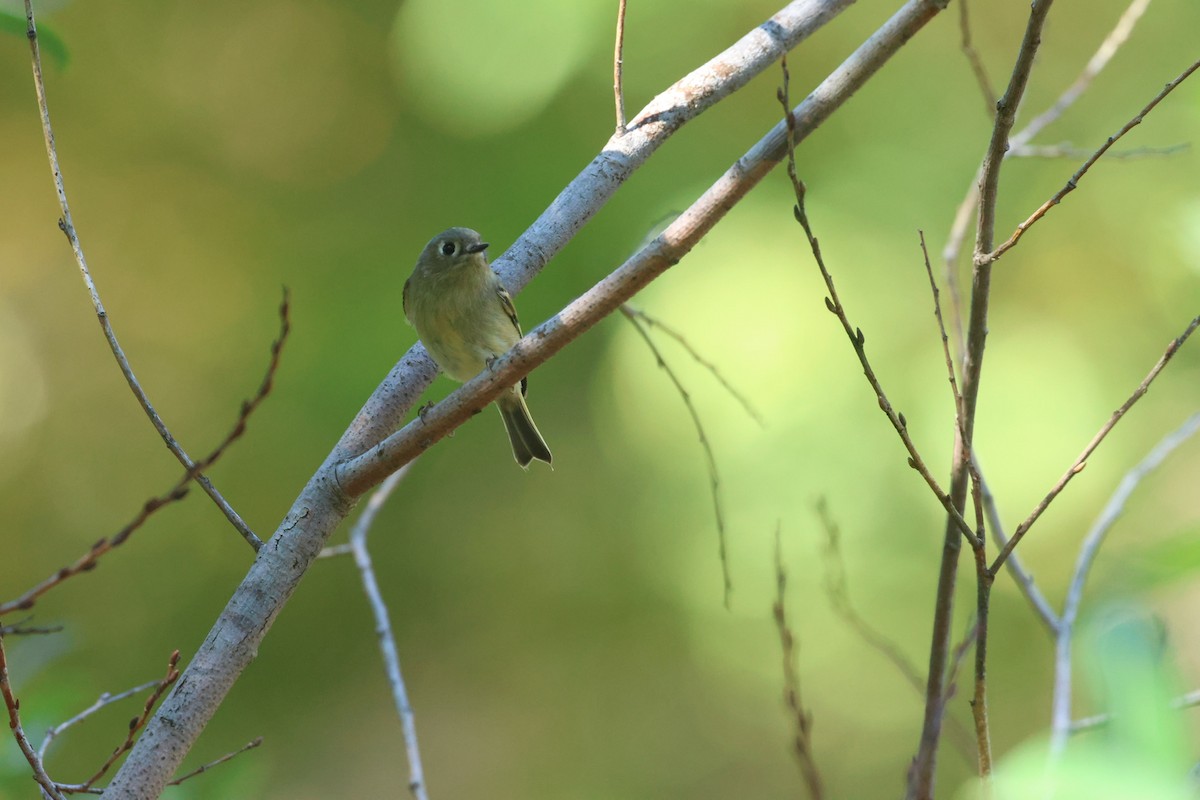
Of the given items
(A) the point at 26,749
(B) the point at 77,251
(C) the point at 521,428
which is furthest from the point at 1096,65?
(A) the point at 26,749

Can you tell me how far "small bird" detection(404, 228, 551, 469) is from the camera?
252 centimetres

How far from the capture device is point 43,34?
1.72 m

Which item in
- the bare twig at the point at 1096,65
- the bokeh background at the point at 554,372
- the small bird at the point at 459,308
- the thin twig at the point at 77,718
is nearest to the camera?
the thin twig at the point at 77,718

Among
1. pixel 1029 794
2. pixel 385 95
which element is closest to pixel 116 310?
pixel 385 95

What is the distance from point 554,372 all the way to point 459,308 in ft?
9.88

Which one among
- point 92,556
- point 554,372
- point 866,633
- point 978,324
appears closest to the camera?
point 92,556

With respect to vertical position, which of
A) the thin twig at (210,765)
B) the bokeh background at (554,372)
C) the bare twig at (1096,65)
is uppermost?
the bokeh background at (554,372)

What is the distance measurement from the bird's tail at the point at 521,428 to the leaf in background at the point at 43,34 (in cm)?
147

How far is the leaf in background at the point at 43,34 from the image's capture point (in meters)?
1.58

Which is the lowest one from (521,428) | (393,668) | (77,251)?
(393,668)

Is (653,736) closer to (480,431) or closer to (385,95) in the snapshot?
(480,431)

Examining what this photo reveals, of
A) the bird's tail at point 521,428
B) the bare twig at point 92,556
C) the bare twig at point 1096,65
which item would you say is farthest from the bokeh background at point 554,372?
the bare twig at point 92,556

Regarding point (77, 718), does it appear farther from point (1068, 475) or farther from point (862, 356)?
point (1068, 475)

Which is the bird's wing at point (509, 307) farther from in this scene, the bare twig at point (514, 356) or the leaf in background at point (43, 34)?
the leaf in background at point (43, 34)
